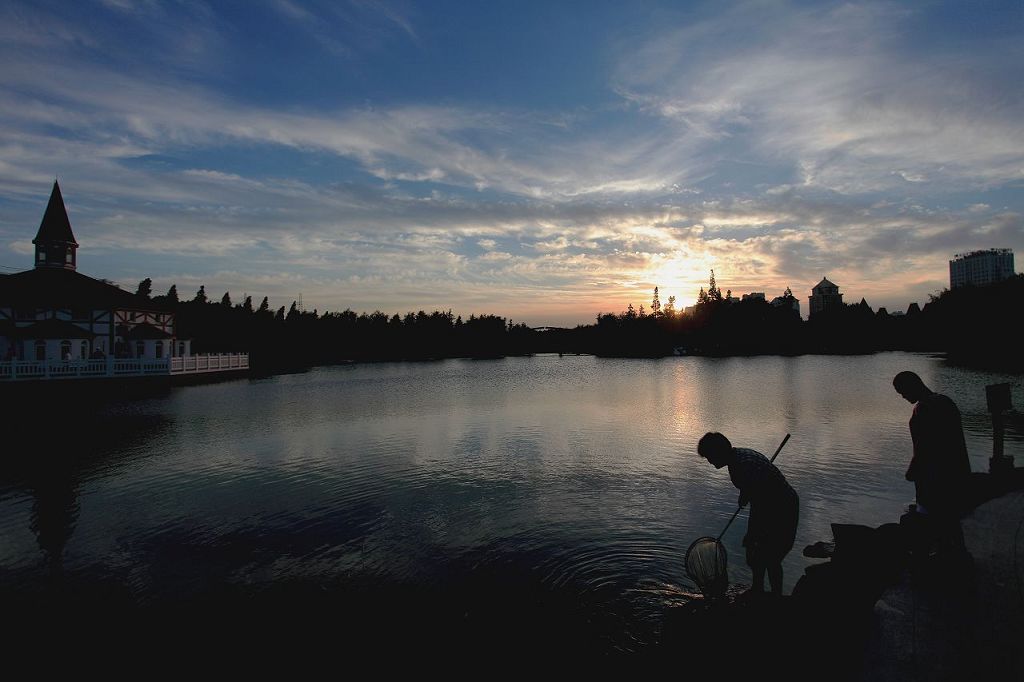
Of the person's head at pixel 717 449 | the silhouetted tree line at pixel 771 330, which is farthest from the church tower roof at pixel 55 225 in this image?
the silhouetted tree line at pixel 771 330

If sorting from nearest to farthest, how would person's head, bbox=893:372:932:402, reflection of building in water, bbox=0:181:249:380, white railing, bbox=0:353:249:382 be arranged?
person's head, bbox=893:372:932:402
white railing, bbox=0:353:249:382
reflection of building in water, bbox=0:181:249:380

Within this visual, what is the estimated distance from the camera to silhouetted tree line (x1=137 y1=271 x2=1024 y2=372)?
89.4 m

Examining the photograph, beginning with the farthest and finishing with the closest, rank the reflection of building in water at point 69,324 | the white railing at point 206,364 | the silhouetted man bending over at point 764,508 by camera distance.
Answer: the white railing at point 206,364 < the reflection of building in water at point 69,324 < the silhouetted man bending over at point 764,508

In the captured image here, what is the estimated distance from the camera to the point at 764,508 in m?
6.49

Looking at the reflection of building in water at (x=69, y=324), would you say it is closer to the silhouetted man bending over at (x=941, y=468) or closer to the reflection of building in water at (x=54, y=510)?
the reflection of building in water at (x=54, y=510)

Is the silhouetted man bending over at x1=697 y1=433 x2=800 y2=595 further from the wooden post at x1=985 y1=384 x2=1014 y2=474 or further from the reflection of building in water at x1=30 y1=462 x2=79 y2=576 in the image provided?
the reflection of building in water at x1=30 y1=462 x2=79 y2=576

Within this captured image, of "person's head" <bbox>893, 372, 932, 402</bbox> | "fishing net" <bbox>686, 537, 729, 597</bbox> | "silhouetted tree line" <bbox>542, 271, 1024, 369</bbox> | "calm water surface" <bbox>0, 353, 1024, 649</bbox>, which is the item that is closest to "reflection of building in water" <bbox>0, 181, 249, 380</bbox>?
"calm water surface" <bbox>0, 353, 1024, 649</bbox>

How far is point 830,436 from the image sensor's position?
22453 millimetres

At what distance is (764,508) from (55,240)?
8012 centimetres

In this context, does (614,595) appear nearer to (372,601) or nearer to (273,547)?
→ (372,601)

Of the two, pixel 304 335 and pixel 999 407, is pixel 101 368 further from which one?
pixel 304 335

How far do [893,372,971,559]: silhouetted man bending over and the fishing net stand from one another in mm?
2680

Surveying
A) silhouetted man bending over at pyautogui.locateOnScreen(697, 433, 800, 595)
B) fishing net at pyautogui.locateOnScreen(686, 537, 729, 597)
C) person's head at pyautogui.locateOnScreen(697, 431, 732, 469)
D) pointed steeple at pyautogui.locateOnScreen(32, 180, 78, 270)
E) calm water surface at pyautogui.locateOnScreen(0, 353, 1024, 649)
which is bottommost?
calm water surface at pyautogui.locateOnScreen(0, 353, 1024, 649)

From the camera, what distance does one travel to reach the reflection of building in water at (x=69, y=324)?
4816cm
